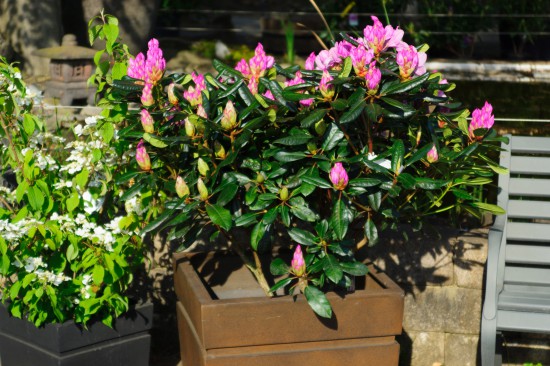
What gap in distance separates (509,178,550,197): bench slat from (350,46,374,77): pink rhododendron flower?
1.17 meters

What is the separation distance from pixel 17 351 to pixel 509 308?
6.90 feet

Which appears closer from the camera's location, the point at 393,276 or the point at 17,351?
the point at 17,351

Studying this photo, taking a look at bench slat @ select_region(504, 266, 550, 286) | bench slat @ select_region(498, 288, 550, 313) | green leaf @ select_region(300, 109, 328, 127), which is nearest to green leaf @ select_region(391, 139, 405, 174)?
green leaf @ select_region(300, 109, 328, 127)

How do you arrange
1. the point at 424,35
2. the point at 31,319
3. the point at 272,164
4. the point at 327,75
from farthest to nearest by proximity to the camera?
the point at 424,35 < the point at 31,319 < the point at 272,164 < the point at 327,75

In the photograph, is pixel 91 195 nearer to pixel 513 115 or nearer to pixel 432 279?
pixel 432 279

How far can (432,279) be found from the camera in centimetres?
425

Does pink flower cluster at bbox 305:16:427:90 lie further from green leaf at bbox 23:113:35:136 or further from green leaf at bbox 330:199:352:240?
green leaf at bbox 23:113:35:136

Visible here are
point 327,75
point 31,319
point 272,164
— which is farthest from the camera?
point 31,319

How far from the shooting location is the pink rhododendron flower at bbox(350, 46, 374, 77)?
321cm

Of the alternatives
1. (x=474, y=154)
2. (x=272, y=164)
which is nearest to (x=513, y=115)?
(x=474, y=154)

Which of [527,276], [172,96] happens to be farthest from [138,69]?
[527,276]

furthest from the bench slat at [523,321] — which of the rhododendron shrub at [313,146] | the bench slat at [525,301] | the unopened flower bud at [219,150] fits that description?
the unopened flower bud at [219,150]

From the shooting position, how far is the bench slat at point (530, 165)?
13.3ft

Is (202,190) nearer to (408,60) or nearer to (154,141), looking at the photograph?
(154,141)
